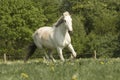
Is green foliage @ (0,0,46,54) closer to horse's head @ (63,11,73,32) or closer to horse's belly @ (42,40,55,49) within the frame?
horse's belly @ (42,40,55,49)

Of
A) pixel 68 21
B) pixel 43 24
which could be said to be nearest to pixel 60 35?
pixel 68 21

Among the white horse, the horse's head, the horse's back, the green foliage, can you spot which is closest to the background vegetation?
the green foliage

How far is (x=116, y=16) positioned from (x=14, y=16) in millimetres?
20806

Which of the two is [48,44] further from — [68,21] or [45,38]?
[68,21]

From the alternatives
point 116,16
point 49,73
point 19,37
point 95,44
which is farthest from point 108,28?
point 49,73

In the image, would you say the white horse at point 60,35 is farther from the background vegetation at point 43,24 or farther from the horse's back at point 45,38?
the background vegetation at point 43,24

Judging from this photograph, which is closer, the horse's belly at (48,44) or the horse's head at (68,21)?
the horse's head at (68,21)

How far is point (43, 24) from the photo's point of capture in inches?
2726

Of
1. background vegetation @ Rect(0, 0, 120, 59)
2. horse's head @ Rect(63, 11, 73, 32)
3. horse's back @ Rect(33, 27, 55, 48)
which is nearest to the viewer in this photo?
horse's head @ Rect(63, 11, 73, 32)

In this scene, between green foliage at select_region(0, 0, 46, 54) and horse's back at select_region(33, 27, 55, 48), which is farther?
green foliage at select_region(0, 0, 46, 54)

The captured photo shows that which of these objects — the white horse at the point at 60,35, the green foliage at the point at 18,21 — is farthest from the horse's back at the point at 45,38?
the green foliage at the point at 18,21

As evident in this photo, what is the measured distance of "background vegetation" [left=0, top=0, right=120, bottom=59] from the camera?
65.2m

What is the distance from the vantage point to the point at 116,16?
3014 inches

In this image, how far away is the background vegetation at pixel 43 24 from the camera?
214 ft
